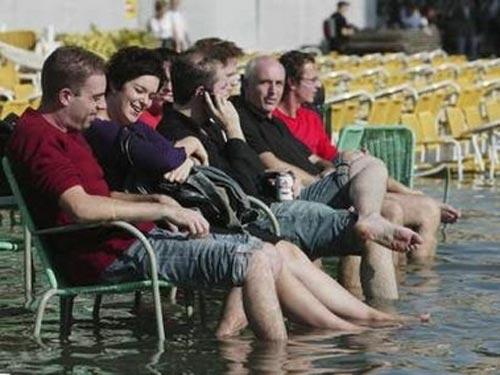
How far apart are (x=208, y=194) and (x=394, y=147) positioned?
4.28 metres

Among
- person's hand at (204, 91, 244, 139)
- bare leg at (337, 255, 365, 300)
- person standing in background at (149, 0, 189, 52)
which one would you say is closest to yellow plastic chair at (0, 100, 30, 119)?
bare leg at (337, 255, 365, 300)

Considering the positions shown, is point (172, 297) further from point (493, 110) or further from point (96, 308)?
point (493, 110)

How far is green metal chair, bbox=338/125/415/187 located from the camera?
1365 cm

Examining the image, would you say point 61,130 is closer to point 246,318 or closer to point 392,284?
point 246,318

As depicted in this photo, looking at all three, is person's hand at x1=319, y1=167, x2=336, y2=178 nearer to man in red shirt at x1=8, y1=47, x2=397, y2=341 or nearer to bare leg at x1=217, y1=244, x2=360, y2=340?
bare leg at x1=217, y1=244, x2=360, y2=340

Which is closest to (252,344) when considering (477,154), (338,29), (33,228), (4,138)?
(33,228)

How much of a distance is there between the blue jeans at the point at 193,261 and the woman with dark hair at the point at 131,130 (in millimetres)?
473

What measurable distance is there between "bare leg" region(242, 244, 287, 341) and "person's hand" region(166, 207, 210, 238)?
241 millimetres

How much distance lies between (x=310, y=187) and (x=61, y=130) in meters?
2.48

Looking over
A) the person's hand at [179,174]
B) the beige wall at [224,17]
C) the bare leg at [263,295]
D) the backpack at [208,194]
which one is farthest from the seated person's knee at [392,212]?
the beige wall at [224,17]

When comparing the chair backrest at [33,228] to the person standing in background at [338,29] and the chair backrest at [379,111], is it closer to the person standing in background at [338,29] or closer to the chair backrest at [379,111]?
the chair backrest at [379,111]

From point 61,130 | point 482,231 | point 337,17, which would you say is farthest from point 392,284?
point 337,17

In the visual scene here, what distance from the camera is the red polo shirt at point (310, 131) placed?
12594 mm

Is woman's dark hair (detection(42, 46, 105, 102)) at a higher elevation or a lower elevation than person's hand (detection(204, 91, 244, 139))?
higher
